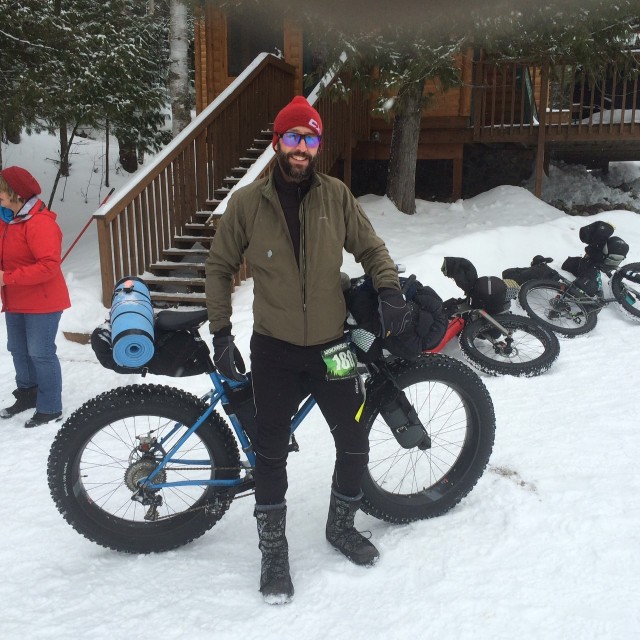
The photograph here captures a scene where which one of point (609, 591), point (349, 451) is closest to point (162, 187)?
point (349, 451)

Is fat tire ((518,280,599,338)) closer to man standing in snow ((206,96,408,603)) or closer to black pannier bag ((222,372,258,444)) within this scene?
man standing in snow ((206,96,408,603))

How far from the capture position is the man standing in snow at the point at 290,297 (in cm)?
247

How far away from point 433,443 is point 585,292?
3270 millimetres

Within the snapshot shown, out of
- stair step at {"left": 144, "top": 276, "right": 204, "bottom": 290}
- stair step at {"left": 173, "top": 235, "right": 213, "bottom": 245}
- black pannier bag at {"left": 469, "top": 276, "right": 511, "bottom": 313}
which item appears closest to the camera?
black pannier bag at {"left": 469, "top": 276, "right": 511, "bottom": 313}

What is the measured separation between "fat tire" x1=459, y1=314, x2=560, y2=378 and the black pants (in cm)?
251

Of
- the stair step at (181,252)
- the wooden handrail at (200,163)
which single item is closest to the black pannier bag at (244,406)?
the wooden handrail at (200,163)

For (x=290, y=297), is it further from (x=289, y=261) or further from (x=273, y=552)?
(x=273, y=552)

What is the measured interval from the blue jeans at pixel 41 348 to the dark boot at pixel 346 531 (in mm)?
2447

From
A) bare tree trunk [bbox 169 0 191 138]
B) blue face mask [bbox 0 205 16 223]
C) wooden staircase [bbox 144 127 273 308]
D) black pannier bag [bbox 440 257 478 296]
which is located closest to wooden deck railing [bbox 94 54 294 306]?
wooden staircase [bbox 144 127 273 308]

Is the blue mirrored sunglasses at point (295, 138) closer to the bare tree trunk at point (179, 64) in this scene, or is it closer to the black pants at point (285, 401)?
the black pants at point (285, 401)

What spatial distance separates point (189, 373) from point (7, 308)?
2065mm

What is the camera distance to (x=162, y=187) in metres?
7.52

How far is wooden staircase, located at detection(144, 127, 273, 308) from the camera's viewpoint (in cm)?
685

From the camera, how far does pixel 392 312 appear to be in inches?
97.6
